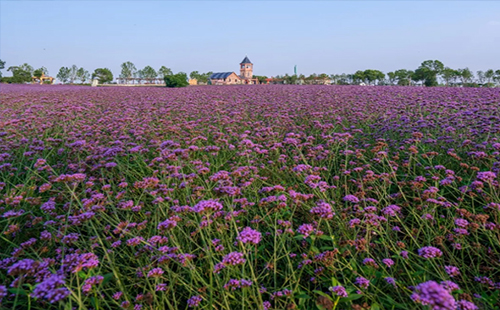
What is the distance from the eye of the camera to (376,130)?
4559mm

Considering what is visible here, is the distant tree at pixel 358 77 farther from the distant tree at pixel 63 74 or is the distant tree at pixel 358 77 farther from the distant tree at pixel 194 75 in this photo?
the distant tree at pixel 63 74

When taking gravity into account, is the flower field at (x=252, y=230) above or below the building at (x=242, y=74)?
below

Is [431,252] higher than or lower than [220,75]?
lower

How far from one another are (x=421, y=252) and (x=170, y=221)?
1.48 m

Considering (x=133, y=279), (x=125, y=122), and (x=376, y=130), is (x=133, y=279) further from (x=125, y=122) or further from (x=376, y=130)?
(x=376, y=130)

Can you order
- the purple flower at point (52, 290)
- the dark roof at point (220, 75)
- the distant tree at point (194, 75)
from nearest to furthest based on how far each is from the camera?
1. the purple flower at point (52, 290)
2. the distant tree at point (194, 75)
3. the dark roof at point (220, 75)

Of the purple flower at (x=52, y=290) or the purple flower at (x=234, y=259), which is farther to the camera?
the purple flower at (x=234, y=259)

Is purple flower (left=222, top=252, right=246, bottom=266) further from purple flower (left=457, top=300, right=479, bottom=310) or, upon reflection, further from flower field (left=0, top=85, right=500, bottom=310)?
purple flower (left=457, top=300, right=479, bottom=310)

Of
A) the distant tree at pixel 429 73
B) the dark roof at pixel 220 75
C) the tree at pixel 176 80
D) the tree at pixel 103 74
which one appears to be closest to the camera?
the tree at pixel 176 80

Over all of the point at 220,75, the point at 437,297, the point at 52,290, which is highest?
the point at 220,75

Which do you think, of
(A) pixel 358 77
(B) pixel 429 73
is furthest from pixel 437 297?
(A) pixel 358 77

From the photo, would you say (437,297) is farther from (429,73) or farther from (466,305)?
(429,73)

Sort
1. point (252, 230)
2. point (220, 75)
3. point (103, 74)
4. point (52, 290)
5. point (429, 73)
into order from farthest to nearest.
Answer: point (220, 75) → point (103, 74) → point (429, 73) → point (252, 230) → point (52, 290)

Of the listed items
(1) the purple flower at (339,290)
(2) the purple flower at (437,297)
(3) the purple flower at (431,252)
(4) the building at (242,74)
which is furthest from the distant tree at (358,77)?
(2) the purple flower at (437,297)
